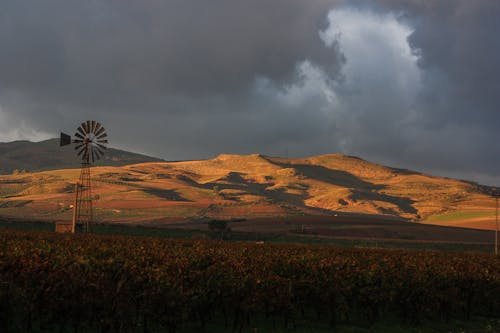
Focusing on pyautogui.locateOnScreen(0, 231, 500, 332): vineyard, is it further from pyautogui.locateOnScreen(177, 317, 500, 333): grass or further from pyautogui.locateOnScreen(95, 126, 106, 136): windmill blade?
pyautogui.locateOnScreen(95, 126, 106, 136): windmill blade

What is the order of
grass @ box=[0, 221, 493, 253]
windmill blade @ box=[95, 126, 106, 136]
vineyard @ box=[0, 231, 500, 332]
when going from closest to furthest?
vineyard @ box=[0, 231, 500, 332] < windmill blade @ box=[95, 126, 106, 136] < grass @ box=[0, 221, 493, 253]

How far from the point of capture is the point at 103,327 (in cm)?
2042

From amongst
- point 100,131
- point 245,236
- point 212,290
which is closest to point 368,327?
point 212,290

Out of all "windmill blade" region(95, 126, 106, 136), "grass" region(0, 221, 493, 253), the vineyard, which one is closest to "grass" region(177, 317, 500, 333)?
the vineyard

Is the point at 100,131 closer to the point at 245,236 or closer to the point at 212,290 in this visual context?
the point at 245,236

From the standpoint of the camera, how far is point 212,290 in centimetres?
2456

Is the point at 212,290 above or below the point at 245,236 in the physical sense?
below

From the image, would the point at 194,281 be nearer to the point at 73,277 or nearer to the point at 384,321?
the point at 73,277

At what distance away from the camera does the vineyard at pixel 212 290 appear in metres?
20.2

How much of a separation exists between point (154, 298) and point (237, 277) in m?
4.67

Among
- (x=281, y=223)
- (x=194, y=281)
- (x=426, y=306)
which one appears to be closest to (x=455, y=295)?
(x=426, y=306)

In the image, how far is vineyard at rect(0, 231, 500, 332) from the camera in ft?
66.4

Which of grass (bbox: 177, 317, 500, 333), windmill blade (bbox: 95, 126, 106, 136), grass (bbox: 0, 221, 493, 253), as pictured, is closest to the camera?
grass (bbox: 177, 317, 500, 333)

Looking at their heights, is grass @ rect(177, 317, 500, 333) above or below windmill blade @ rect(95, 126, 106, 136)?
below
